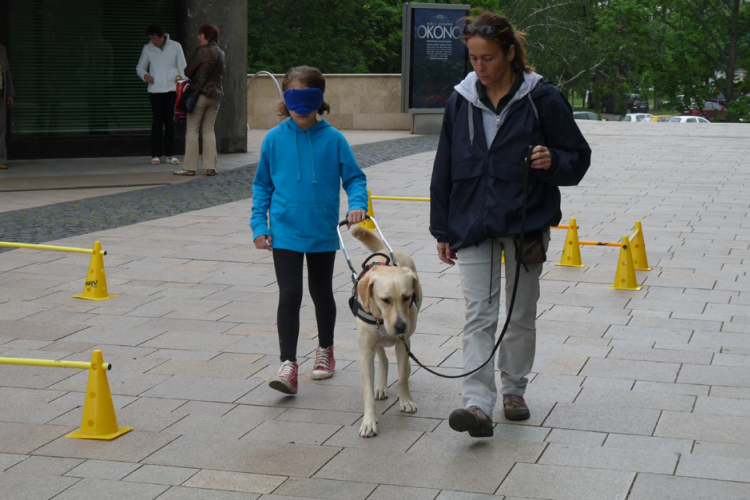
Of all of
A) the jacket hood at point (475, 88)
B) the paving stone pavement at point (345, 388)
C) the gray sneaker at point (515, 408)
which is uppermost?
the jacket hood at point (475, 88)

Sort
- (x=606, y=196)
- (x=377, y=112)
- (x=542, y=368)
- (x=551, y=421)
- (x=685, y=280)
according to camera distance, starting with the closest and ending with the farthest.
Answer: (x=551, y=421) < (x=542, y=368) < (x=685, y=280) < (x=606, y=196) < (x=377, y=112)

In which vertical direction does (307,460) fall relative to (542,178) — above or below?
below

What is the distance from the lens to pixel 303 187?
5.02 metres

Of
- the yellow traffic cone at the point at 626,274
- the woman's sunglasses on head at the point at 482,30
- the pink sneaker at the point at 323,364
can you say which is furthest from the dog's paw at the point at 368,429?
the yellow traffic cone at the point at 626,274

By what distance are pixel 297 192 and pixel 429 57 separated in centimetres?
1737

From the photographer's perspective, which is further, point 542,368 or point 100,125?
point 100,125

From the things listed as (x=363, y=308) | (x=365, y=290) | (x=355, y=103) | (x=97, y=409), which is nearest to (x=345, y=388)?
(x=363, y=308)

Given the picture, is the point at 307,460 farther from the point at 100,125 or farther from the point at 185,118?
the point at 100,125

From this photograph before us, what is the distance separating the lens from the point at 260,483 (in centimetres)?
390

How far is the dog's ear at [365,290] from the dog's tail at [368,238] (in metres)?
0.40

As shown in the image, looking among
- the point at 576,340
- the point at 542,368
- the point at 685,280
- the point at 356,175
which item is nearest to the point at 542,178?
the point at 356,175

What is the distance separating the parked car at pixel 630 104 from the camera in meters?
74.7

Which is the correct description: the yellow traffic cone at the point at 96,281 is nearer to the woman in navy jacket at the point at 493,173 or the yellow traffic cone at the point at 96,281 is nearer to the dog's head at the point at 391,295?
the dog's head at the point at 391,295

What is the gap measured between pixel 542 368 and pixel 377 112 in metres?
19.4
